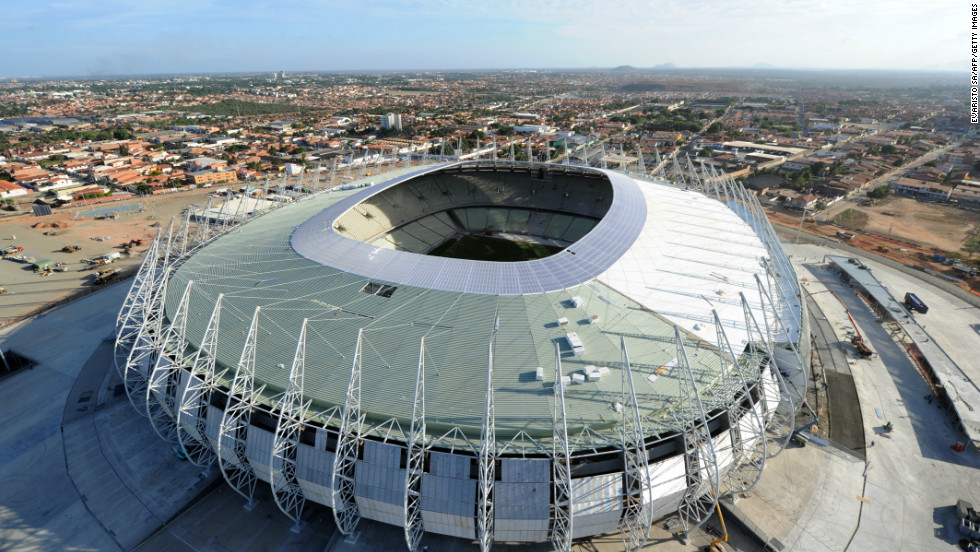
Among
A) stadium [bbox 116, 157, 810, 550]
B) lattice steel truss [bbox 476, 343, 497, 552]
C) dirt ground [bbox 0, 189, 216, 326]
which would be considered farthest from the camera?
dirt ground [bbox 0, 189, 216, 326]

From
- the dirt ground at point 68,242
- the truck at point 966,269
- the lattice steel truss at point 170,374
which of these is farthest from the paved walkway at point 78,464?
the truck at point 966,269

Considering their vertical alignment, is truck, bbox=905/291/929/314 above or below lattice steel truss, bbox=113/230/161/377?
below

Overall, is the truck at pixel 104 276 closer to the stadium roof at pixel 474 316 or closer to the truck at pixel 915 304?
the stadium roof at pixel 474 316

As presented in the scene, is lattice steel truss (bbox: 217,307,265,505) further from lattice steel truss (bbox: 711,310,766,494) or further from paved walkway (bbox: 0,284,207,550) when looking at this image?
lattice steel truss (bbox: 711,310,766,494)

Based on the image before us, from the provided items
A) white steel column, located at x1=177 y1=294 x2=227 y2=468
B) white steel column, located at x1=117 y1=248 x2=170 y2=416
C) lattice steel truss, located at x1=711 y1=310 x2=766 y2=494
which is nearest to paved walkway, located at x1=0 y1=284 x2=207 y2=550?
white steel column, located at x1=117 y1=248 x2=170 y2=416

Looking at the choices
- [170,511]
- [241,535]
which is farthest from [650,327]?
[170,511]

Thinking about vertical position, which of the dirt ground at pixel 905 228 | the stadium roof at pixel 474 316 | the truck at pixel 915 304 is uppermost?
the stadium roof at pixel 474 316
